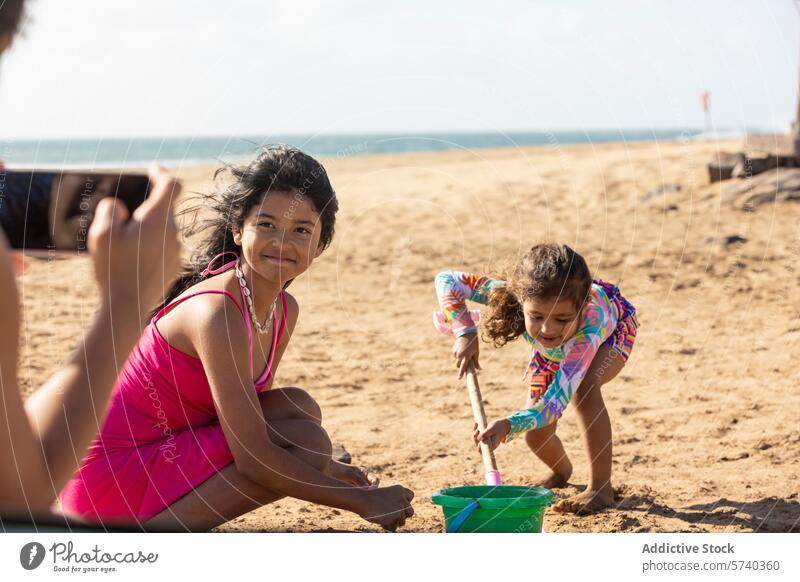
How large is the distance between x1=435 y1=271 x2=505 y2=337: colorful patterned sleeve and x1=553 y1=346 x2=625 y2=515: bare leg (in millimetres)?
537

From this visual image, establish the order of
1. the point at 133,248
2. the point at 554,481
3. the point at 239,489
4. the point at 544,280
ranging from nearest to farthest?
the point at 133,248 → the point at 239,489 → the point at 544,280 → the point at 554,481

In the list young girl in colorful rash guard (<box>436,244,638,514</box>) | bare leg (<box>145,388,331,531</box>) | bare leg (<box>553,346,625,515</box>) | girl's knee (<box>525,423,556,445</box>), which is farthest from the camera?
girl's knee (<box>525,423,556,445</box>)

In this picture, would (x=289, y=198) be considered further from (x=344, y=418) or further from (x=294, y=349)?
(x=294, y=349)

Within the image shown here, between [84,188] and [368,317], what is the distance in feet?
17.9

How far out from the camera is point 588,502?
383 cm

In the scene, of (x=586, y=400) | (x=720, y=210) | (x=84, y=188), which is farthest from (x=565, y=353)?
(x=720, y=210)

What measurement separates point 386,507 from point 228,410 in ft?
2.04

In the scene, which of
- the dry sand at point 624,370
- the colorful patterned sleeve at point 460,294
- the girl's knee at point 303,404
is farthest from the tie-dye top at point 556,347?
the girl's knee at point 303,404

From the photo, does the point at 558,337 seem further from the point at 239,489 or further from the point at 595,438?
the point at 239,489


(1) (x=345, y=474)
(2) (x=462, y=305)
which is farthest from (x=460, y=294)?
(1) (x=345, y=474)

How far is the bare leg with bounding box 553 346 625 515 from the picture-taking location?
385 cm

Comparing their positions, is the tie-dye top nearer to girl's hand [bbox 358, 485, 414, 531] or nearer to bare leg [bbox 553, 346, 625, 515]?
bare leg [bbox 553, 346, 625, 515]

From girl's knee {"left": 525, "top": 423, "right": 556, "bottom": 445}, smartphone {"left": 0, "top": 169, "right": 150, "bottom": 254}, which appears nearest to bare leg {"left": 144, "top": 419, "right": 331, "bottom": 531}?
girl's knee {"left": 525, "top": 423, "right": 556, "bottom": 445}
